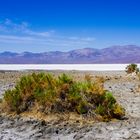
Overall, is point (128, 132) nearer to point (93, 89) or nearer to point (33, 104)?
A: point (93, 89)

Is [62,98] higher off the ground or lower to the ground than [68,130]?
higher

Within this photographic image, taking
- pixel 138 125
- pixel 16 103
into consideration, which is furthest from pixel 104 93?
pixel 16 103

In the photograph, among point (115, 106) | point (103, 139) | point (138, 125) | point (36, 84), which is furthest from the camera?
point (36, 84)

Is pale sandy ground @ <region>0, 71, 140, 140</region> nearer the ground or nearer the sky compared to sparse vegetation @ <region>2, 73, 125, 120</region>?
nearer the ground

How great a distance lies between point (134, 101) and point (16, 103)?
15.1 ft

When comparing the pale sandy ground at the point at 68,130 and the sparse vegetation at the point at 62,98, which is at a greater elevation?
the sparse vegetation at the point at 62,98

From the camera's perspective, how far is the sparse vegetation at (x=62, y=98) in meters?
13.2

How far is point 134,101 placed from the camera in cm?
1659

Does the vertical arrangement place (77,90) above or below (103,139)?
above

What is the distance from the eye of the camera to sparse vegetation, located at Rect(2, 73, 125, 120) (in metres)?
13.2

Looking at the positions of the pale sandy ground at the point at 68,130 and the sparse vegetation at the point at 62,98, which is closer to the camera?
the pale sandy ground at the point at 68,130

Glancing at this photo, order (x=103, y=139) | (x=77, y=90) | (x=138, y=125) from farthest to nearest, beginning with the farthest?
(x=77, y=90), (x=138, y=125), (x=103, y=139)

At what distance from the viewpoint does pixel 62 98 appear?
46.1 feet

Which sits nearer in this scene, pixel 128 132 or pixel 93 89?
pixel 128 132
